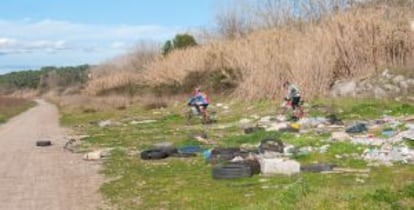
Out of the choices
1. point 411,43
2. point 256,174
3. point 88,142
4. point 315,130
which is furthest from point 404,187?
point 411,43

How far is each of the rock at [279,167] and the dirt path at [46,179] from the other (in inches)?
148

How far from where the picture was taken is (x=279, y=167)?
16531 mm

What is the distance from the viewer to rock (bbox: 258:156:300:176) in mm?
16438

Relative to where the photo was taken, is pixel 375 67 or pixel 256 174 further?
pixel 375 67

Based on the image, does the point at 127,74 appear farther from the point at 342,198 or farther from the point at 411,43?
the point at 342,198

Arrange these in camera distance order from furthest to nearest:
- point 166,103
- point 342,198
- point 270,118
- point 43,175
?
point 166,103
point 270,118
point 43,175
point 342,198

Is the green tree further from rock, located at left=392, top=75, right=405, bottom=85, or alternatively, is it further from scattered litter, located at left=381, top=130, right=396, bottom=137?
scattered litter, located at left=381, top=130, right=396, bottom=137

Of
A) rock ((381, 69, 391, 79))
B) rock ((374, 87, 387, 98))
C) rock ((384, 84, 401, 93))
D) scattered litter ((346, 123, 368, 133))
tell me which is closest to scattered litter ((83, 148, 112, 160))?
scattered litter ((346, 123, 368, 133))

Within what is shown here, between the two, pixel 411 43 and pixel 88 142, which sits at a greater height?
pixel 411 43

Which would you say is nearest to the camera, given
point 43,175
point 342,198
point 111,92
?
point 342,198

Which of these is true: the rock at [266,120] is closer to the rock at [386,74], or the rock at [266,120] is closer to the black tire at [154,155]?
the rock at [386,74]

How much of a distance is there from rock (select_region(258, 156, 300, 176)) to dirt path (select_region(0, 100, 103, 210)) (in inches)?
148

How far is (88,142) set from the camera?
28797 mm

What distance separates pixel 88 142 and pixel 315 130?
30.5ft
